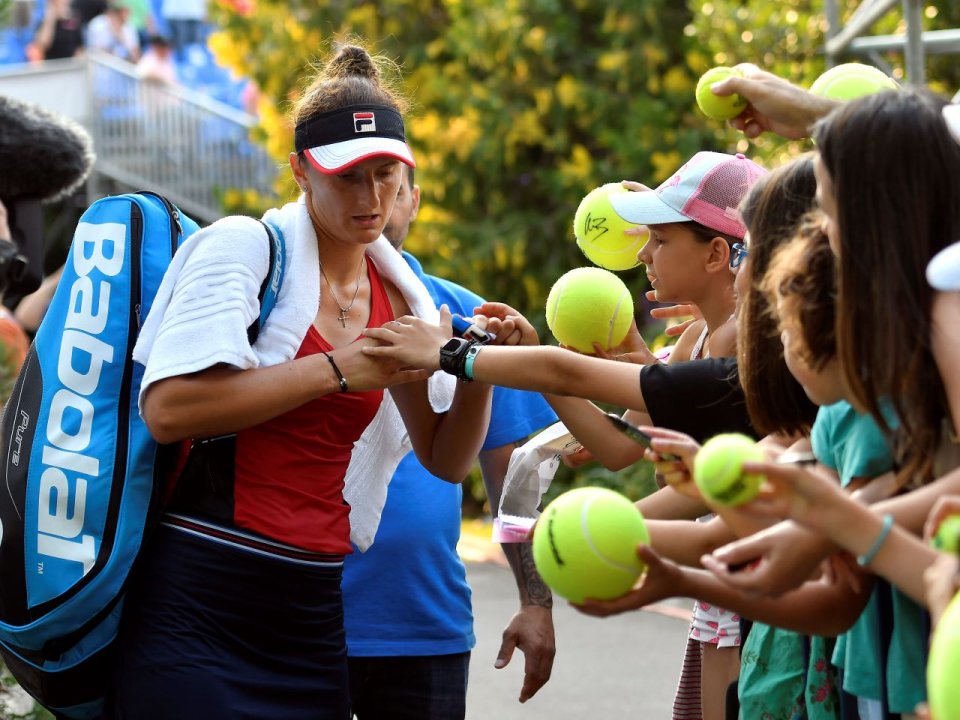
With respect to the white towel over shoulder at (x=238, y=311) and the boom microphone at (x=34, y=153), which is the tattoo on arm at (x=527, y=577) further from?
the boom microphone at (x=34, y=153)

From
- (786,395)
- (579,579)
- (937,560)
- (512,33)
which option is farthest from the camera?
(512,33)

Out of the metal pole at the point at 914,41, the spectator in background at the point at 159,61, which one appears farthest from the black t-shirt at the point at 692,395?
the spectator in background at the point at 159,61

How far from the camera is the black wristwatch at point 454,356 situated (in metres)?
3.01

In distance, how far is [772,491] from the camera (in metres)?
2.04

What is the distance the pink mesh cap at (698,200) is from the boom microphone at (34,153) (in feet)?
6.95

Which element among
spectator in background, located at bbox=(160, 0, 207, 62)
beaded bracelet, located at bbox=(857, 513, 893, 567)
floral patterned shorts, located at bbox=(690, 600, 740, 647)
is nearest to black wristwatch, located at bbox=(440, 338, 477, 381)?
floral patterned shorts, located at bbox=(690, 600, 740, 647)

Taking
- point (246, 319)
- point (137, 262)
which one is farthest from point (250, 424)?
point (137, 262)

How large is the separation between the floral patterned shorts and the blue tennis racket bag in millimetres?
1306

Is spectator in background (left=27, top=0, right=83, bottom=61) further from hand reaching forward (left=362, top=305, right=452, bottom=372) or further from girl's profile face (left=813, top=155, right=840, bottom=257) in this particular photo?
girl's profile face (left=813, top=155, right=840, bottom=257)

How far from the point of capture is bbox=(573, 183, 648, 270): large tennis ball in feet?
11.4

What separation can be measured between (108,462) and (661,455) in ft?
4.09

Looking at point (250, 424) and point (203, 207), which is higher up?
Result: point (250, 424)

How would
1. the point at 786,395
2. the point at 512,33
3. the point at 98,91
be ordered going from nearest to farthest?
1. the point at 786,395
2. the point at 512,33
3. the point at 98,91

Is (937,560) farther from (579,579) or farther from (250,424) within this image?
(250,424)
